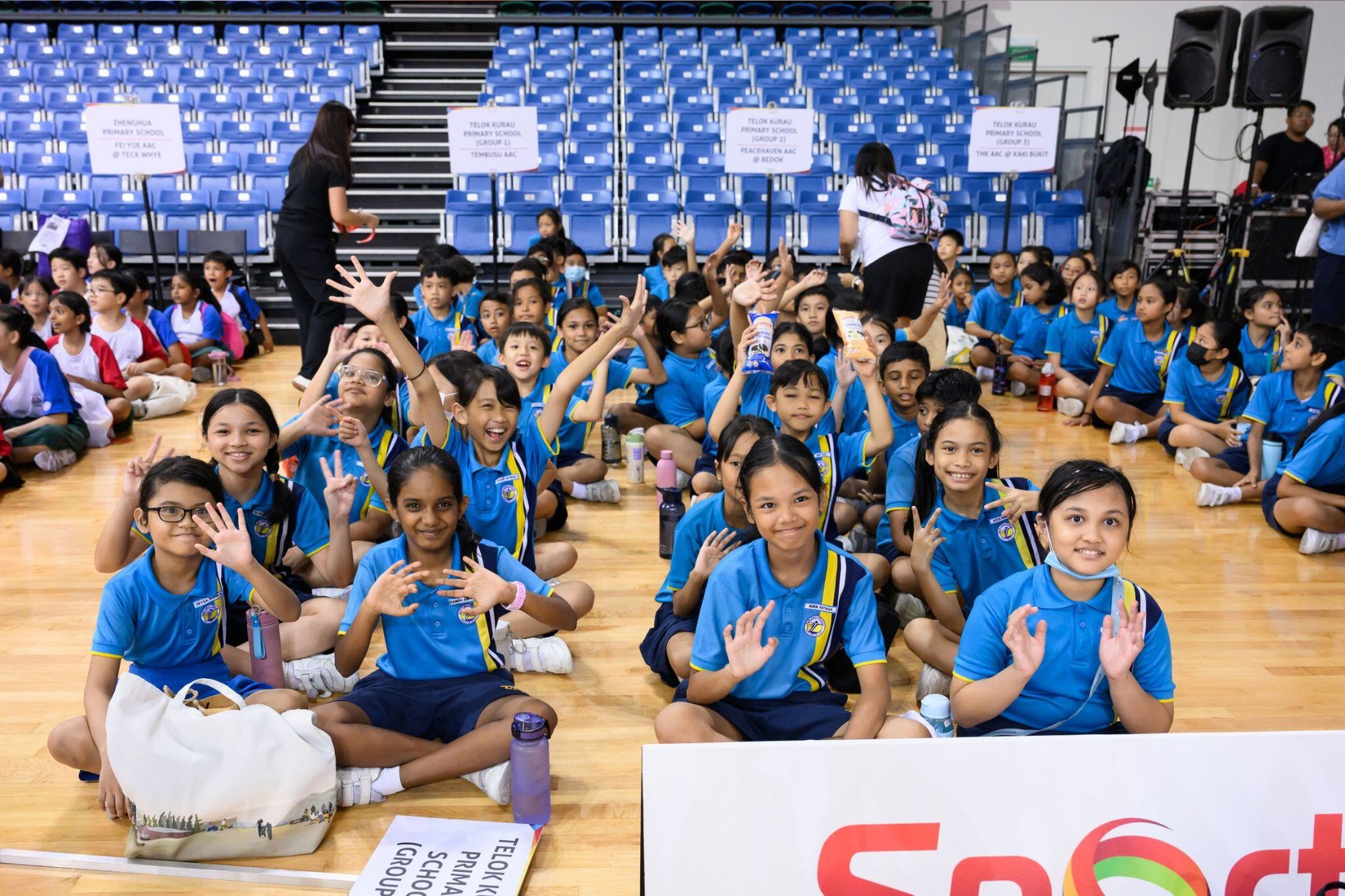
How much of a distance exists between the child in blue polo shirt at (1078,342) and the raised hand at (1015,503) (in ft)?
11.3

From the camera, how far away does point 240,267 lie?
902 cm

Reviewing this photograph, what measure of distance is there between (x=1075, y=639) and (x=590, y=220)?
732 centimetres

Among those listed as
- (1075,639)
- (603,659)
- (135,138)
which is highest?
(135,138)

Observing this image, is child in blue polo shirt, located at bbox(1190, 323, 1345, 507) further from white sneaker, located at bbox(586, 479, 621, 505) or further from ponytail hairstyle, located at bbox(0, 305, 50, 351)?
ponytail hairstyle, located at bbox(0, 305, 50, 351)

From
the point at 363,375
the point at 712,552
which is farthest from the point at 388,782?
the point at 363,375

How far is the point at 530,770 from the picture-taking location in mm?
2168

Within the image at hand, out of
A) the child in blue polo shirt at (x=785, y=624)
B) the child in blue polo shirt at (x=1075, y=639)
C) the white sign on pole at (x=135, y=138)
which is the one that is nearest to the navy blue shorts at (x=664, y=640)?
the child in blue polo shirt at (x=785, y=624)

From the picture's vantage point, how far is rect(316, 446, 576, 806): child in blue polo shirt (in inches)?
89.2

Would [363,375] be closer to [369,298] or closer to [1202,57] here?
[369,298]

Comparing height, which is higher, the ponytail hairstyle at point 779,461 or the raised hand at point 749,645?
the ponytail hairstyle at point 779,461

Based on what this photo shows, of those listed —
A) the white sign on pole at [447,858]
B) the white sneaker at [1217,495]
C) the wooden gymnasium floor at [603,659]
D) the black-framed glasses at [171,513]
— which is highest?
the black-framed glasses at [171,513]

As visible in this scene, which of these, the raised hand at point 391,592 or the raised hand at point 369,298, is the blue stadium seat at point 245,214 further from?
the raised hand at point 391,592

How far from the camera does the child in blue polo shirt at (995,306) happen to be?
23.3 ft

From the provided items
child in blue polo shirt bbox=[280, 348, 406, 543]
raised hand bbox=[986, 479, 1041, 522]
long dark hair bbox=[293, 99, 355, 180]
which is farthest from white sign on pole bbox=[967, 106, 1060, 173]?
child in blue polo shirt bbox=[280, 348, 406, 543]
